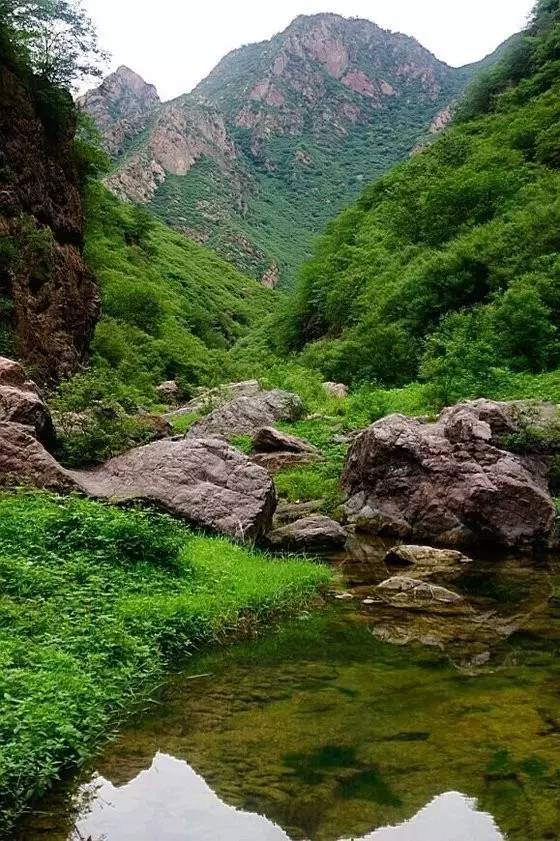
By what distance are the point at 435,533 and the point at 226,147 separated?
172 m

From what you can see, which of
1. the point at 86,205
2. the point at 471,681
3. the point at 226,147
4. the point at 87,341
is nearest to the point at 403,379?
the point at 87,341

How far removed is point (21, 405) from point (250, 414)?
11.9 m

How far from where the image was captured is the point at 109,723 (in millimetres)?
6207

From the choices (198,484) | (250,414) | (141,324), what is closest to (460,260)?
(250,414)

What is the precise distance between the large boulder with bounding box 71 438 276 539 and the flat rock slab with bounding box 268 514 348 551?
0.37 meters

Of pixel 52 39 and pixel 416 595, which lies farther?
pixel 52 39

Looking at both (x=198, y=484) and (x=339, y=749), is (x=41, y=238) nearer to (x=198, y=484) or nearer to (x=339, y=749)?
(x=198, y=484)

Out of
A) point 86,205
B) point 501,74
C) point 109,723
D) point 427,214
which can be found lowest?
point 109,723

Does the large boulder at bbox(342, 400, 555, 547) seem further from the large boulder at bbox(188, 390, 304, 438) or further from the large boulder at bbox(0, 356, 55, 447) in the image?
the large boulder at bbox(188, 390, 304, 438)

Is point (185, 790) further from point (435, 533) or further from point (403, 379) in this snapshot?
point (403, 379)

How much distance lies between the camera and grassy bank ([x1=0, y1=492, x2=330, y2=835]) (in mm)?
5461

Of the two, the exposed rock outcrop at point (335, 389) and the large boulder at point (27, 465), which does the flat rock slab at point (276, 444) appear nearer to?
the large boulder at point (27, 465)

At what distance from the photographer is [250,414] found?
83.5ft

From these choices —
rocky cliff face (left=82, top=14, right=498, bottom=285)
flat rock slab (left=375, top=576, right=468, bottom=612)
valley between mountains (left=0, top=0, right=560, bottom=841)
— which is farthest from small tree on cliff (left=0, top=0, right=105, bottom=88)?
rocky cliff face (left=82, top=14, right=498, bottom=285)
